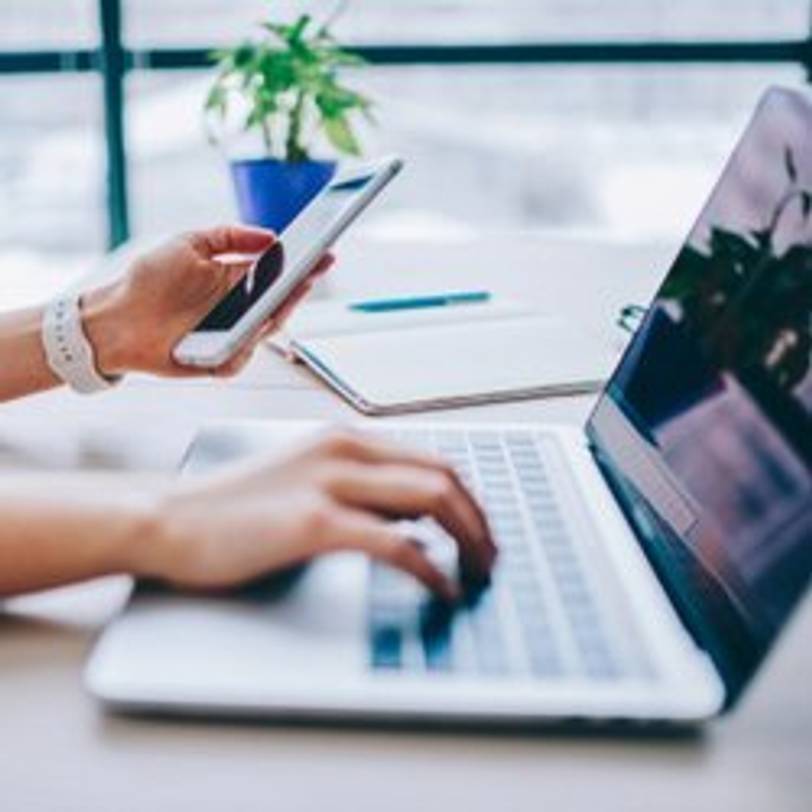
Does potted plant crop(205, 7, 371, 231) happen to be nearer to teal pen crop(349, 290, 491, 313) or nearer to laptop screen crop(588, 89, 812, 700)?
teal pen crop(349, 290, 491, 313)

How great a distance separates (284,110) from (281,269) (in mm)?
617

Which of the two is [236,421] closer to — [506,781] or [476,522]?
[476,522]

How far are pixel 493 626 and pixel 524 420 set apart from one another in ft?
1.28

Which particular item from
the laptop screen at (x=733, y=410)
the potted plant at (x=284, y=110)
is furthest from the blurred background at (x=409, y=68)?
the laptop screen at (x=733, y=410)

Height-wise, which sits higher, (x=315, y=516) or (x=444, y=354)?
(x=315, y=516)

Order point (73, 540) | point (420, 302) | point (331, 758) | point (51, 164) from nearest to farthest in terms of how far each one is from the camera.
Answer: point (331, 758), point (73, 540), point (420, 302), point (51, 164)

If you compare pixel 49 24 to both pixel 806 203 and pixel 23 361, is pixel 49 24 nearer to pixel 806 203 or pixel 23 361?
pixel 23 361

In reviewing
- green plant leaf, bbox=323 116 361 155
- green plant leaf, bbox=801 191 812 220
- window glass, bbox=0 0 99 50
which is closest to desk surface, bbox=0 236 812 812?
green plant leaf, bbox=801 191 812 220

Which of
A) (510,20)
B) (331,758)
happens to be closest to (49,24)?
(510,20)

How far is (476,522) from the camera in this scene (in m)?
0.61

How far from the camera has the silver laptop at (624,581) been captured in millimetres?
515

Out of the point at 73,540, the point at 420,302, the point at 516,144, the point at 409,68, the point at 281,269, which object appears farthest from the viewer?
the point at 516,144

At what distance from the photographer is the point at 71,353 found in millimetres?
982

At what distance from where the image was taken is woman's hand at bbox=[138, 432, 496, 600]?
0.57m
